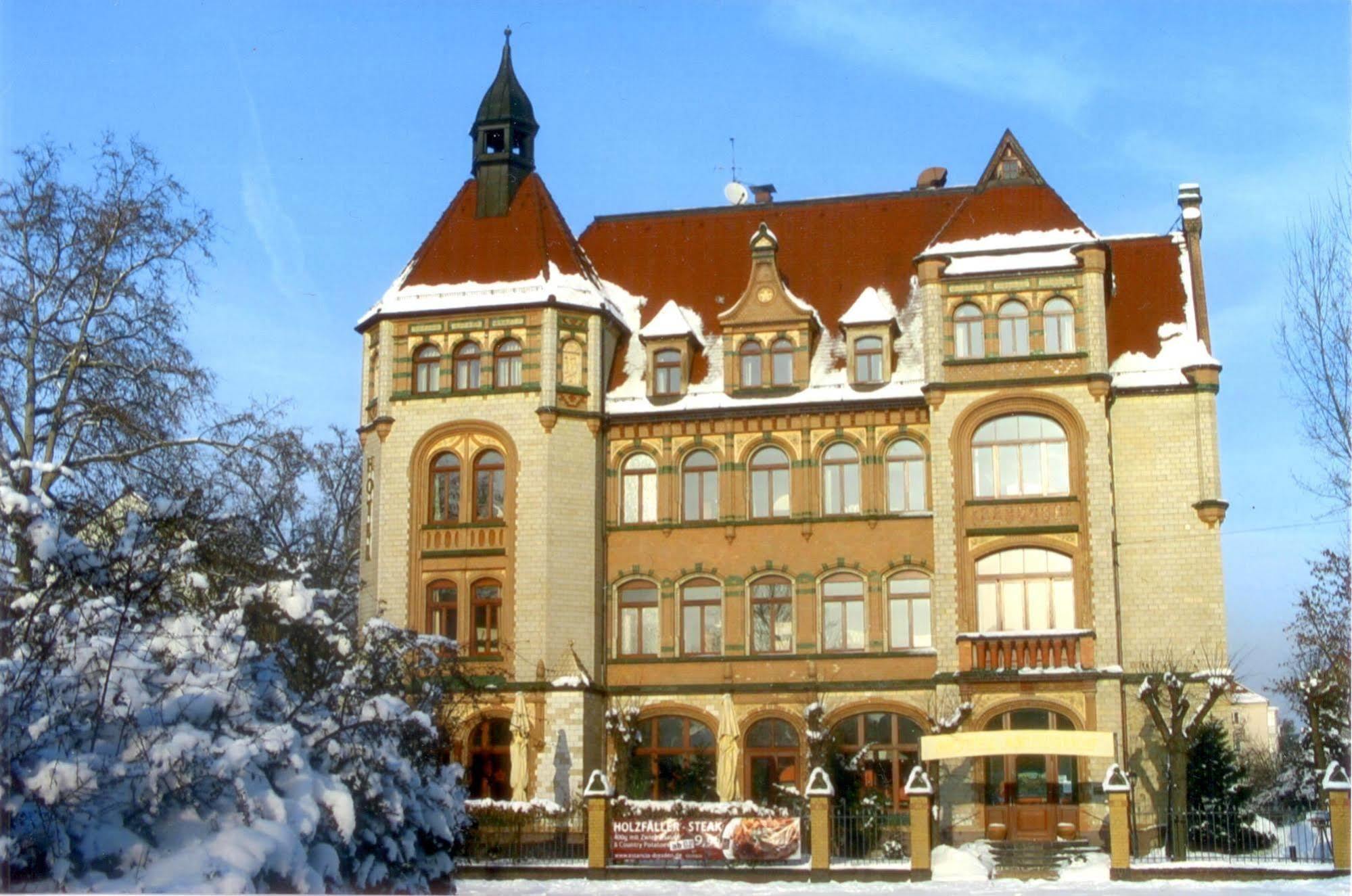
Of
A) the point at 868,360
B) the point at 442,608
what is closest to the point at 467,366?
the point at 442,608

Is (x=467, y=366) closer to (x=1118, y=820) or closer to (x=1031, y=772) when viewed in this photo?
(x=1031, y=772)

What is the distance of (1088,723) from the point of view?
31859 mm

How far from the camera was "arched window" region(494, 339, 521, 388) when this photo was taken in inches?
1399

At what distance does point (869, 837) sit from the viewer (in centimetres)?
3088

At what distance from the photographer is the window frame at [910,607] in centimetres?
3406

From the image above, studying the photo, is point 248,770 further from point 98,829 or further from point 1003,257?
point 1003,257

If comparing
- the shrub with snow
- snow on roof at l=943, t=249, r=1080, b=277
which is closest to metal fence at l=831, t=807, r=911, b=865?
snow on roof at l=943, t=249, r=1080, b=277

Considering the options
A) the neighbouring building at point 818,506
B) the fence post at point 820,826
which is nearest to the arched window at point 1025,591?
the neighbouring building at point 818,506

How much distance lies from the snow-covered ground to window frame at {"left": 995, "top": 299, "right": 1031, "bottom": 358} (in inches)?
421

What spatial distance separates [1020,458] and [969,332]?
269 centimetres

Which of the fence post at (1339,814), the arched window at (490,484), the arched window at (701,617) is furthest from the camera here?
the arched window at (490,484)

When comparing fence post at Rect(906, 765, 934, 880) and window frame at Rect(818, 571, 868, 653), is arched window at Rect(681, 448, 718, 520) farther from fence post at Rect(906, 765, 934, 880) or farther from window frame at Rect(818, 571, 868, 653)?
fence post at Rect(906, 765, 934, 880)

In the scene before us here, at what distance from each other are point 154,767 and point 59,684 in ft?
3.28

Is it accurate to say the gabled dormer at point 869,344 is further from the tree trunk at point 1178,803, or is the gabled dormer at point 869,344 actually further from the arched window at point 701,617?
the tree trunk at point 1178,803
